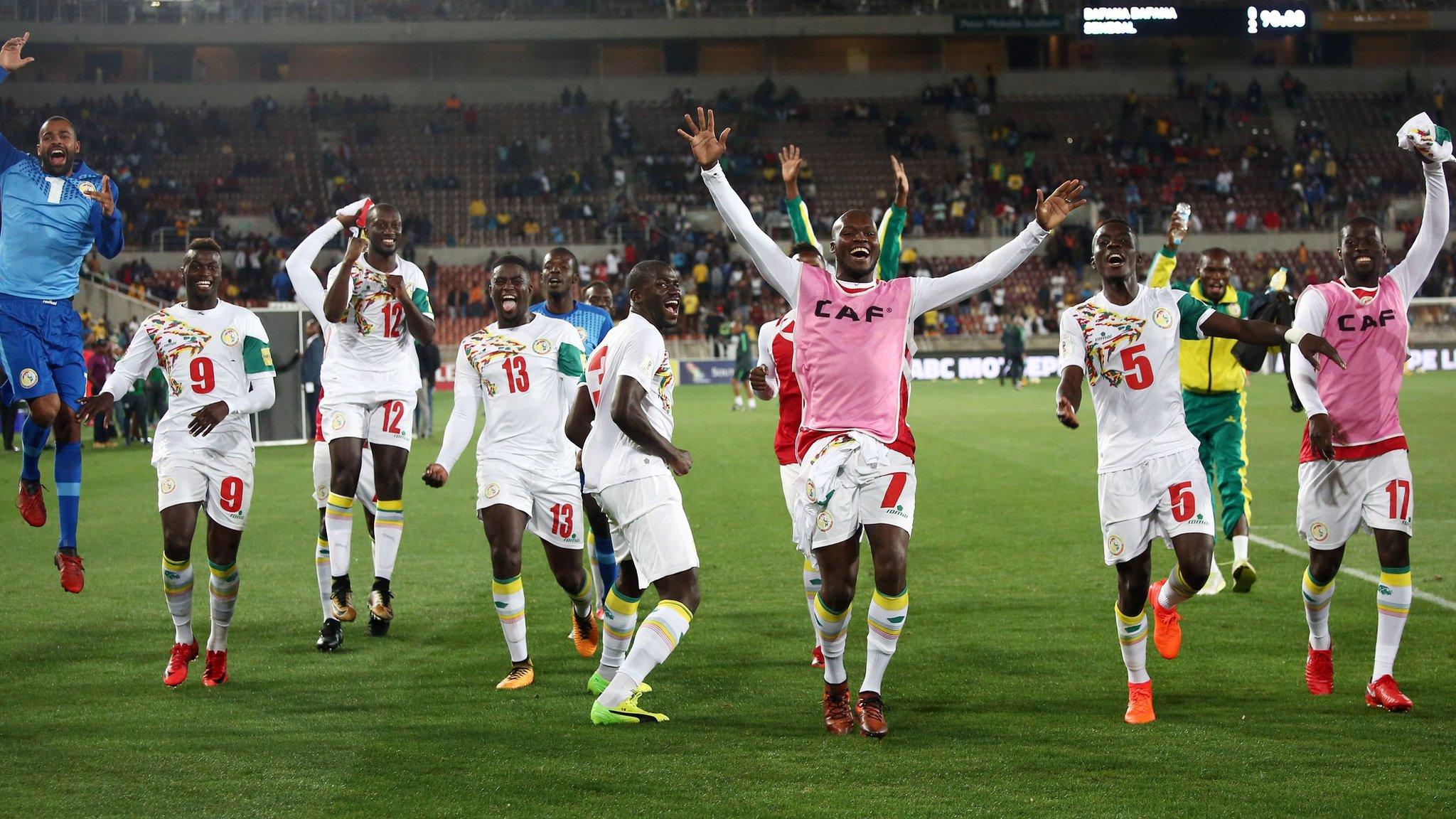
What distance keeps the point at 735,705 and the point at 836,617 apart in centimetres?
92

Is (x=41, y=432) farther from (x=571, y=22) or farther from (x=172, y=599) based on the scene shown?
(x=571, y=22)

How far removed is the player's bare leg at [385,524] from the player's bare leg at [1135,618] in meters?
4.64

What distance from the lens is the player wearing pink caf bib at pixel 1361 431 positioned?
708 centimetres

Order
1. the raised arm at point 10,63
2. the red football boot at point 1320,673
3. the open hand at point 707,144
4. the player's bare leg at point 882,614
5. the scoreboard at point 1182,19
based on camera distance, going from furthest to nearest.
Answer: the scoreboard at point 1182,19
the raised arm at point 10,63
the red football boot at point 1320,673
the open hand at point 707,144
the player's bare leg at point 882,614

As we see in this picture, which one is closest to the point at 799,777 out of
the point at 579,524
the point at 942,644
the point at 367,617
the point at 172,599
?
the point at 579,524

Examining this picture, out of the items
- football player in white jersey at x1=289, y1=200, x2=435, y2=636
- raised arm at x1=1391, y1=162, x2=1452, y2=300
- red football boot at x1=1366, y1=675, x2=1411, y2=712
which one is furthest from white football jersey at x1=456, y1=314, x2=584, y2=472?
raised arm at x1=1391, y1=162, x2=1452, y2=300

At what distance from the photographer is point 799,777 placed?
19.3 ft

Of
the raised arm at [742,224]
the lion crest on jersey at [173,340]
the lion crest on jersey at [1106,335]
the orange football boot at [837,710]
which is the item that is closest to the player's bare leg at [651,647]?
the orange football boot at [837,710]

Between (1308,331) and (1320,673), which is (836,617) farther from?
(1308,331)

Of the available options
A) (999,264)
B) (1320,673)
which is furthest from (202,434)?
(1320,673)

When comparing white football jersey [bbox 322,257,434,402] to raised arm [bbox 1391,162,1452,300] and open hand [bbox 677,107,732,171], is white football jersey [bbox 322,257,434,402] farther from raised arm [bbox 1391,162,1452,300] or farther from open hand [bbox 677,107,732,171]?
raised arm [bbox 1391,162,1452,300]

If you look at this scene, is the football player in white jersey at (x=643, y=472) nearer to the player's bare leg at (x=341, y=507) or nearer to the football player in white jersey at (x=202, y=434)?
the football player in white jersey at (x=202, y=434)

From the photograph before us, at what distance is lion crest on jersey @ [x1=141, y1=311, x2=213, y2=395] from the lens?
785 centimetres

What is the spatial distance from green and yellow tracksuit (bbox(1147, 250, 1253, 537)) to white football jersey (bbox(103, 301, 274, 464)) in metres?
6.37
